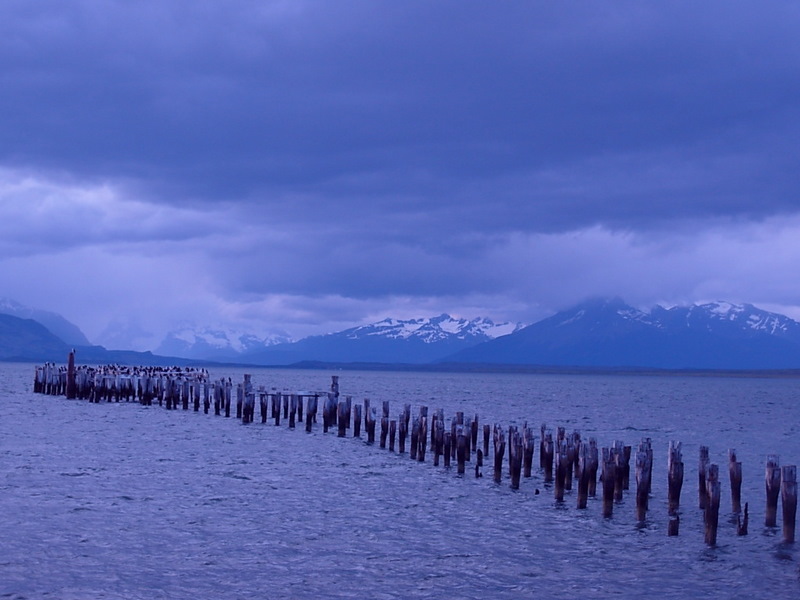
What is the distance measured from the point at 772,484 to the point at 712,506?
6.03ft

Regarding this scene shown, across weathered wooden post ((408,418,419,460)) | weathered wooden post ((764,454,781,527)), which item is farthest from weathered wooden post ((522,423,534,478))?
weathered wooden post ((764,454,781,527))

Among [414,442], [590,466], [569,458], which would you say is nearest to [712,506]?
[590,466]

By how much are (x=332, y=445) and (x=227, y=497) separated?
1463 cm

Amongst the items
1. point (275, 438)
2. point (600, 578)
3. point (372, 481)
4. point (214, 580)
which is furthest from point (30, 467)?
point (600, 578)

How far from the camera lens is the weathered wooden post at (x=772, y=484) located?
20266 mm

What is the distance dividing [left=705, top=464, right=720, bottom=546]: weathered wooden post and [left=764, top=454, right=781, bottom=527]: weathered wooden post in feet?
4.35

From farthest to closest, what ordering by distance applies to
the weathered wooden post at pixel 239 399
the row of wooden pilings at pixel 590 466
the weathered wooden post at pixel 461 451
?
1. the weathered wooden post at pixel 239 399
2. the weathered wooden post at pixel 461 451
3. the row of wooden pilings at pixel 590 466

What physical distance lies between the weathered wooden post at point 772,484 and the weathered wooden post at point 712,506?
1324mm

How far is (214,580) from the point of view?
16.4 m

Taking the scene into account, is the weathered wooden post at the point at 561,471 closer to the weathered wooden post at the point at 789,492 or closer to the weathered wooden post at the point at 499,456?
the weathered wooden post at the point at 499,456

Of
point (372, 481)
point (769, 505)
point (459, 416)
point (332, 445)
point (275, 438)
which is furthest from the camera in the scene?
point (275, 438)

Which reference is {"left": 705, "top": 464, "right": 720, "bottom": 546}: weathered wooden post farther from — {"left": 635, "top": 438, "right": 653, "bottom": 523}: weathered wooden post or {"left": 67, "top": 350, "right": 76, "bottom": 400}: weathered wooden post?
{"left": 67, "top": 350, "right": 76, "bottom": 400}: weathered wooden post

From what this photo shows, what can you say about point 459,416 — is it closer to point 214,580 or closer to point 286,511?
point 286,511

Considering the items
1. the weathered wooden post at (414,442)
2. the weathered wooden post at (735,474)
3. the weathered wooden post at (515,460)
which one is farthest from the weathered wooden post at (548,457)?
the weathered wooden post at (414,442)
